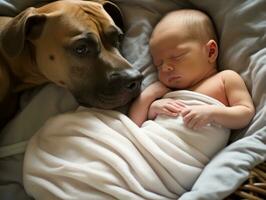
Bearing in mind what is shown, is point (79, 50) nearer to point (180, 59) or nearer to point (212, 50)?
point (180, 59)

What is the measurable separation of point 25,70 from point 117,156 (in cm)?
57

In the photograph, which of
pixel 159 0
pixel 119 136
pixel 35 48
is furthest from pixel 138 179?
pixel 159 0

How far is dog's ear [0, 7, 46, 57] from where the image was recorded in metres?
1.57

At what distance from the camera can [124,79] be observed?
1.53 m

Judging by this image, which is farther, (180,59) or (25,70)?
(25,70)

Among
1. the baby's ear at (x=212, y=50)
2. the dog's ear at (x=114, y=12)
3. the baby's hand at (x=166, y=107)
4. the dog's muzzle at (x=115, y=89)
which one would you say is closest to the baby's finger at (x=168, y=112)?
the baby's hand at (x=166, y=107)

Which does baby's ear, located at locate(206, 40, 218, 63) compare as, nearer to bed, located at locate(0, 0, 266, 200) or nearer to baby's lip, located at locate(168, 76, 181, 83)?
bed, located at locate(0, 0, 266, 200)

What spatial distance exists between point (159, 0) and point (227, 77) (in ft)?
1.56

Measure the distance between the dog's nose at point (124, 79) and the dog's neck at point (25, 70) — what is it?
0.35 metres

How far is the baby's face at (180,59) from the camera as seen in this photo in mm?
1610

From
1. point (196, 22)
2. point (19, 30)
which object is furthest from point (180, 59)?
point (19, 30)

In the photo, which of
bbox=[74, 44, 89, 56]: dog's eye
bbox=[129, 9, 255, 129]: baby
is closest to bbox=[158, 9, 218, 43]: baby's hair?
bbox=[129, 9, 255, 129]: baby

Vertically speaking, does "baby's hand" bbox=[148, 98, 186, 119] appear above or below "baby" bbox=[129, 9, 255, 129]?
below

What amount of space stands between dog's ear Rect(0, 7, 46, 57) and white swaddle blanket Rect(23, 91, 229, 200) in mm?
295
